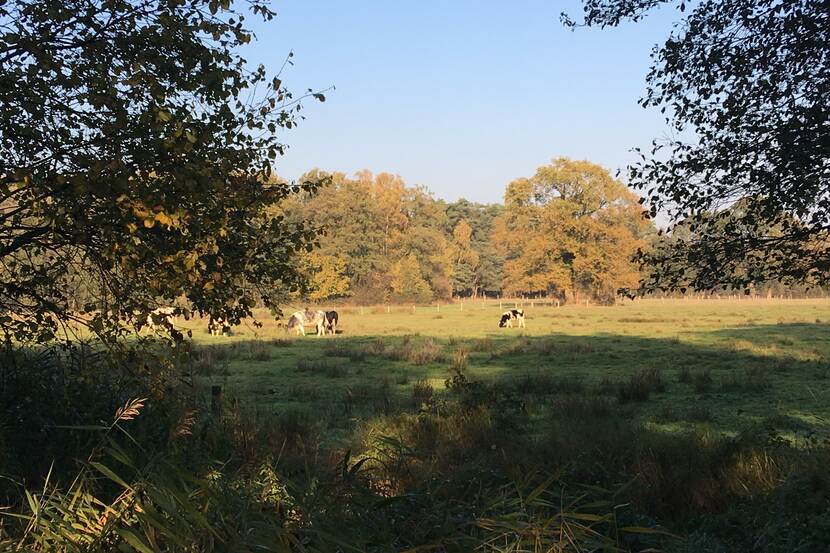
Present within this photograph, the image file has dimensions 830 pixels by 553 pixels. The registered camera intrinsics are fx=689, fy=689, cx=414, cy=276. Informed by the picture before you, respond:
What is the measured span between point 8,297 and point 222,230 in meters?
2.15

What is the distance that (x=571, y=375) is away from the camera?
17938mm

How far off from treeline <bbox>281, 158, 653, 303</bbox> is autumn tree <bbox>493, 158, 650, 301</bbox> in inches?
4.2

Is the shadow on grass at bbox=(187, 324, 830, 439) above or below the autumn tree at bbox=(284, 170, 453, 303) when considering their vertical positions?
below

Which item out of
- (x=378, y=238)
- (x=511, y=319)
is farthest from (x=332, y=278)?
(x=511, y=319)

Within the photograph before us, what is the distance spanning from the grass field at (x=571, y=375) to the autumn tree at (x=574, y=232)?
3832cm

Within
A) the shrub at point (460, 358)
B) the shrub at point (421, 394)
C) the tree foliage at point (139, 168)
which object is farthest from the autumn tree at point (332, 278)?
the tree foliage at point (139, 168)

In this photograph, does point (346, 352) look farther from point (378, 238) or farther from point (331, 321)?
point (378, 238)

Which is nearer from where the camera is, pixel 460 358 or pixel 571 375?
pixel 571 375

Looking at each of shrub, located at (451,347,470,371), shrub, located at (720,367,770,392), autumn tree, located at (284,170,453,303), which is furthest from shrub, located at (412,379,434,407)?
autumn tree, located at (284,170,453,303)

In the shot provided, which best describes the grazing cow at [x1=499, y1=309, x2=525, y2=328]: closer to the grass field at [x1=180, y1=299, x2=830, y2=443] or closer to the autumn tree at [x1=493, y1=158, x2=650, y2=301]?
the grass field at [x1=180, y1=299, x2=830, y2=443]

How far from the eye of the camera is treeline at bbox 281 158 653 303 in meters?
72.2

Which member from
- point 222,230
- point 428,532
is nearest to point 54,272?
point 222,230

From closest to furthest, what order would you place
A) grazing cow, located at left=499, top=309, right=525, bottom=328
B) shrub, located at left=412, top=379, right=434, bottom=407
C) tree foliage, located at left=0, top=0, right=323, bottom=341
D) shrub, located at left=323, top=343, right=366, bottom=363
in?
tree foliage, located at left=0, top=0, right=323, bottom=341 → shrub, located at left=412, top=379, right=434, bottom=407 → shrub, located at left=323, top=343, right=366, bottom=363 → grazing cow, located at left=499, top=309, right=525, bottom=328

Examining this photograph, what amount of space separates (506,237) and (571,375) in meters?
61.6
